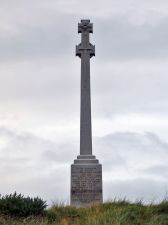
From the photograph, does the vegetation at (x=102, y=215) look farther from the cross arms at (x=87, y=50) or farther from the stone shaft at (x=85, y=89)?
the cross arms at (x=87, y=50)

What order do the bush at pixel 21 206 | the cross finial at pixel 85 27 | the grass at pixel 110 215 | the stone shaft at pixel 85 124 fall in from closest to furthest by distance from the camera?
the grass at pixel 110 215 → the bush at pixel 21 206 → the stone shaft at pixel 85 124 → the cross finial at pixel 85 27

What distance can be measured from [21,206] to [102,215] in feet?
9.03

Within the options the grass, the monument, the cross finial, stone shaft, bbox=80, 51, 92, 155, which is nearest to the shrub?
the grass

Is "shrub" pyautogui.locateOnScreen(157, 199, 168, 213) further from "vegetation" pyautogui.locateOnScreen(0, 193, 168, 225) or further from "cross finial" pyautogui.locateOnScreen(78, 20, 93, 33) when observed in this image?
"cross finial" pyautogui.locateOnScreen(78, 20, 93, 33)

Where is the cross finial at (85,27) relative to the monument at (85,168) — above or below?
above

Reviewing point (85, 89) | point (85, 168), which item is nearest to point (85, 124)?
point (85, 89)

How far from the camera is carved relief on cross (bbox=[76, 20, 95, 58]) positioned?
2806 cm

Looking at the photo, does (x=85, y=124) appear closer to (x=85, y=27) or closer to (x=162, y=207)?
(x=85, y=27)

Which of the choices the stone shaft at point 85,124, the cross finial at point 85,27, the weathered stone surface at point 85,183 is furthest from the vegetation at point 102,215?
the cross finial at point 85,27

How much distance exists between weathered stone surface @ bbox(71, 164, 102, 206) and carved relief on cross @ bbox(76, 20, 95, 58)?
6.07 metres

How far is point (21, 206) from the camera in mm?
16453

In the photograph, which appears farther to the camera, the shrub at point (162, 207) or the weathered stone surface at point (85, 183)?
the weathered stone surface at point (85, 183)

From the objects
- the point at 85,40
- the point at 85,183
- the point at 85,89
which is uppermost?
the point at 85,40

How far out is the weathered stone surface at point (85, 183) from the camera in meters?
25.8
